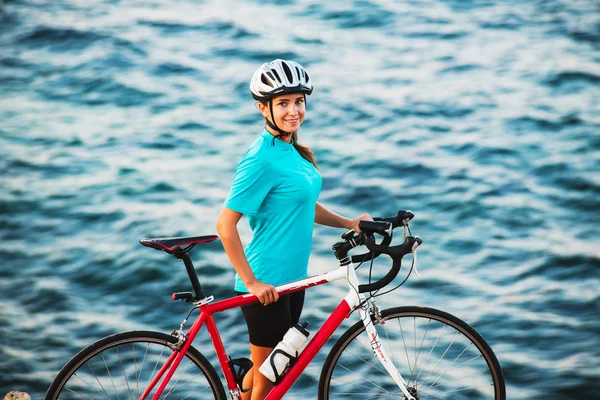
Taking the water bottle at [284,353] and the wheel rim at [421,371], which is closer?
the water bottle at [284,353]

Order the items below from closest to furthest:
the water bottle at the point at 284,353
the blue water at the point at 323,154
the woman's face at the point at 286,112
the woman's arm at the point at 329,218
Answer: the woman's face at the point at 286,112 < the water bottle at the point at 284,353 < the woman's arm at the point at 329,218 < the blue water at the point at 323,154

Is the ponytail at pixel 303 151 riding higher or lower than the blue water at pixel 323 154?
lower

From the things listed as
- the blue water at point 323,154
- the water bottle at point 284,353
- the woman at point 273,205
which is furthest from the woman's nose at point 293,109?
the blue water at point 323,154

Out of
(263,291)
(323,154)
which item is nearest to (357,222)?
(263,291)

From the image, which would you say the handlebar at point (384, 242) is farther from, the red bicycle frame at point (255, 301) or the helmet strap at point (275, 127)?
the helmet strap at point (275, 127)

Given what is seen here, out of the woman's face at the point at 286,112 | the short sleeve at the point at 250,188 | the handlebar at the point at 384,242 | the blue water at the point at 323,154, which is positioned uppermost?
the blue water at the point at 323,154

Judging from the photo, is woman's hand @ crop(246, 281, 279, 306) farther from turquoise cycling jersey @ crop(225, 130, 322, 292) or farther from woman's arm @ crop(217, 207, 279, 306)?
turquoise cycling jersey @ crop(225, 130, 322, 292)

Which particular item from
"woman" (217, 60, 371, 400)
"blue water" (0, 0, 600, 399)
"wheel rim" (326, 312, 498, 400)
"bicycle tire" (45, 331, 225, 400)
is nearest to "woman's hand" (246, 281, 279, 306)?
"woman" (217, 60, 371, 400)

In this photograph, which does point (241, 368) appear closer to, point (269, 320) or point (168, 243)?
point (269, 320)

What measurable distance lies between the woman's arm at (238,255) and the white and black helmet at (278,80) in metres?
0.56

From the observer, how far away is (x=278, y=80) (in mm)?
3615

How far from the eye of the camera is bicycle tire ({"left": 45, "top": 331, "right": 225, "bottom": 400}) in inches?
146

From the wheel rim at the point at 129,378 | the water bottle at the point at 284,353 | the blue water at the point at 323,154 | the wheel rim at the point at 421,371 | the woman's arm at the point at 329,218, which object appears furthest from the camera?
the blue water at the point at 323,154

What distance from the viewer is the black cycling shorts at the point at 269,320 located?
3.83m
